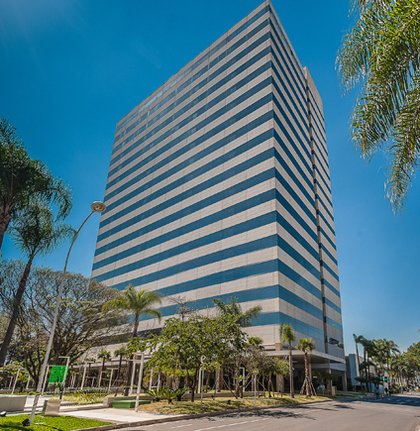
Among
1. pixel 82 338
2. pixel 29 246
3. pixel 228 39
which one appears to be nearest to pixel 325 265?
pixel 82 338

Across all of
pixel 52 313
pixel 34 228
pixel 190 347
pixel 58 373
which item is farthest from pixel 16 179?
pixel 52 313

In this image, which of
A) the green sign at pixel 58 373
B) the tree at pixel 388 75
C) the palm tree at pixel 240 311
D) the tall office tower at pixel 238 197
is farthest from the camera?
the tall office tower at pixel 238 197

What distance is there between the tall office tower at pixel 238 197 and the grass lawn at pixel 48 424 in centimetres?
2855

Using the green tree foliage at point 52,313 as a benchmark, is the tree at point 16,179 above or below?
above

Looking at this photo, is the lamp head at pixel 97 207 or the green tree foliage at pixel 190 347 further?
the green tree foliage at pixel 190 347

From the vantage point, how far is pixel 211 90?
204 feet

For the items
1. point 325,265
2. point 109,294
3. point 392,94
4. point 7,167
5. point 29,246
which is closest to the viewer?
point 392,94

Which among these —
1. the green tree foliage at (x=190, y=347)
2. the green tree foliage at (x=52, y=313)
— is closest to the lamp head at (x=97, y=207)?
the green tree foliage at (x=190, y=347)

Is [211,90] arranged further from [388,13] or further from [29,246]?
[388,13]

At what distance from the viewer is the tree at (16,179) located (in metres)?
17.9

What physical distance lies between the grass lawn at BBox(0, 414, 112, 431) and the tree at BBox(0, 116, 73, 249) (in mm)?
8679

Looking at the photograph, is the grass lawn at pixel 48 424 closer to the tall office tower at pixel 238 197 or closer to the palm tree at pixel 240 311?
the palm tree at pixel 240 311

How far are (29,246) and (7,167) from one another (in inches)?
249

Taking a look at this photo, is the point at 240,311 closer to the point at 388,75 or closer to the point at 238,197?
the point at 238,197
